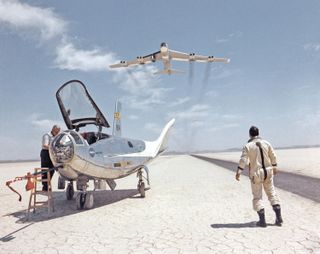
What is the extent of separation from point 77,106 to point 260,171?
6.61 metres

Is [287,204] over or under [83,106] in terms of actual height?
under

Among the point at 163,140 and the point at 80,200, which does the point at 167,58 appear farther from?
the point at 80,200

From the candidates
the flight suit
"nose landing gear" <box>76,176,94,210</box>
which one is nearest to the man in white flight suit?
the flight suit

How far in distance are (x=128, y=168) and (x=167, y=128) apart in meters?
5.58

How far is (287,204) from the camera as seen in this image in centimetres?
884

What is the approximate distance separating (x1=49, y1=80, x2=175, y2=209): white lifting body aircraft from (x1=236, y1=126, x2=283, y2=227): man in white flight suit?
458 centimetres

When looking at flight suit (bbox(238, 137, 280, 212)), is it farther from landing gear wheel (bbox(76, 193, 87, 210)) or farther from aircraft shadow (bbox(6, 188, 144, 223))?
aircraft shadow (bbox(6, 188, 144, 223))

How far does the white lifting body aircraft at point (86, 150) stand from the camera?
8.42 metres

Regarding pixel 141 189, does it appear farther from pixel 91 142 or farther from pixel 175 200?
pixel 91 142

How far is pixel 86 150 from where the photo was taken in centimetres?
889

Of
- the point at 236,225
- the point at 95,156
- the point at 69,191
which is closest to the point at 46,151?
the point at 95,156

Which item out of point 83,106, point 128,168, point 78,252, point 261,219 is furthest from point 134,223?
point 83,106

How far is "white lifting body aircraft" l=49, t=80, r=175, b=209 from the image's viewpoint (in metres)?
8.42

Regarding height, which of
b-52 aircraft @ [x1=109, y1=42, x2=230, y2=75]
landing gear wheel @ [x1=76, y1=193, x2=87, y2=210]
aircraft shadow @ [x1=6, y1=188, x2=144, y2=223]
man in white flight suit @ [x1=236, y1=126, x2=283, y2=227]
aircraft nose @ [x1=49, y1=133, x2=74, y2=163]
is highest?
b-52 aircraft @ [x1=109, y1=42, x2=230, y2=75]
